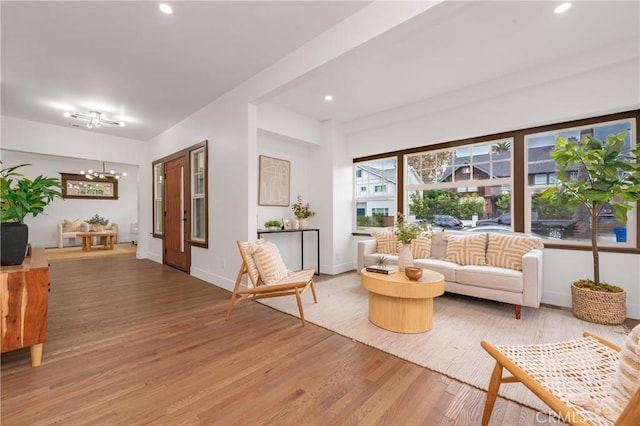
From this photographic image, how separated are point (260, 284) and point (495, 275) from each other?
257 cm

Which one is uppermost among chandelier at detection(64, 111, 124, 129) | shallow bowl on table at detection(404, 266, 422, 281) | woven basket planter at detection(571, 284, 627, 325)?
chandelier at detection(64, 111, 124, 129)

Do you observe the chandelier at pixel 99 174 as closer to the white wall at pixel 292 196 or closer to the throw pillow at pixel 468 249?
the white wall at pixel 292 196

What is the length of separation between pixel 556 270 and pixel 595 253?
1.90 feet

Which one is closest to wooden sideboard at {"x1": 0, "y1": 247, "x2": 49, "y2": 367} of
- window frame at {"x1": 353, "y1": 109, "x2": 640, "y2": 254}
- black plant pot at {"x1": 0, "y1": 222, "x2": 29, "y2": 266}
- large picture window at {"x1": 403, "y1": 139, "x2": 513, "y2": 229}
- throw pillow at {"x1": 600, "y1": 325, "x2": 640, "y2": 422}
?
black plant pot at {"x1": 0, "y1": 222, "x2": 29, "y2": 266}

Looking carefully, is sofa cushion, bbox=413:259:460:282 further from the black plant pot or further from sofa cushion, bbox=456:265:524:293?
the black plant pot

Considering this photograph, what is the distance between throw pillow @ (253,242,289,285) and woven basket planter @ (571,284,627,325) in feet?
10.1

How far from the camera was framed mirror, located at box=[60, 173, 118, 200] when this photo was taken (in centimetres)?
839

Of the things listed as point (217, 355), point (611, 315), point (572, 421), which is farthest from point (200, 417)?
point (611, 315)

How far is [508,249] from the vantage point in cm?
325

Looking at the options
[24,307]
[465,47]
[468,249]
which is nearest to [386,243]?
[468,249]

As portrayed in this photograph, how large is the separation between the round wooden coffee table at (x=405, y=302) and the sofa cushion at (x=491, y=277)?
83cm

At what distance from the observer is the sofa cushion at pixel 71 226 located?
26.5ft

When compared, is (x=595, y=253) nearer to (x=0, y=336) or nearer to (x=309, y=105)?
(x=309, y=105)

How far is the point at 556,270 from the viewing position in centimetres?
327
